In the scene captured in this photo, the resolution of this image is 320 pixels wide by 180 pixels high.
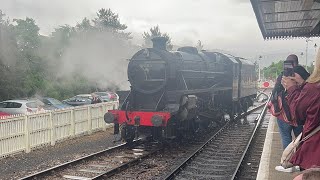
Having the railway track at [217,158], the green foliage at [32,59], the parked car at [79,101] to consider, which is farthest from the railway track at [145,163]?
the parked car at [79,101]

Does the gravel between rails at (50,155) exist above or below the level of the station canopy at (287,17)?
below

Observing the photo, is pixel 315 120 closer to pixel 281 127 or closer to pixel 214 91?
pixel 281 127

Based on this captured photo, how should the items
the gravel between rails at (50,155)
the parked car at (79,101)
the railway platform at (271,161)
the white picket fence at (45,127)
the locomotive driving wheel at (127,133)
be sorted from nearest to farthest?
1. the railway platform at (271,161)
2. the gravel between rails at (50,155)
3. the white picket fence at (45,127)
4. the locomotive driving wheel at (127,133)
5. the parked car at (79,101)

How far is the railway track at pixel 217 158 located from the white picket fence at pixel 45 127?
14.5 ft

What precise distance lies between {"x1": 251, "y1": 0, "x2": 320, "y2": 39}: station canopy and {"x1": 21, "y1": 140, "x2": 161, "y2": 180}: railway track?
472cm

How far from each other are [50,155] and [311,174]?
27.3 feet

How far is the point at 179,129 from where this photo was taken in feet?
35.0

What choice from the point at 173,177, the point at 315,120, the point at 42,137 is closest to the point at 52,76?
the point at 42,137

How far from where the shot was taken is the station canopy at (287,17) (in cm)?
859

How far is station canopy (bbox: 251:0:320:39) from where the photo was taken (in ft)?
28.2

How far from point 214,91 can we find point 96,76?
20.0 ft

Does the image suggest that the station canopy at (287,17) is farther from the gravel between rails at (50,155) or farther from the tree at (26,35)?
the tree at (26,35)

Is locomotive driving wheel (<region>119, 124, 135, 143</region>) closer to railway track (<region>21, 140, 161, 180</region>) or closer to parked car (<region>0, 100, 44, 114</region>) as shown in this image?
railway track (<region>21, 140, 161, 180</region>)

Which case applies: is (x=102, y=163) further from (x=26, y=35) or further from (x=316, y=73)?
(x=26, y=35)
